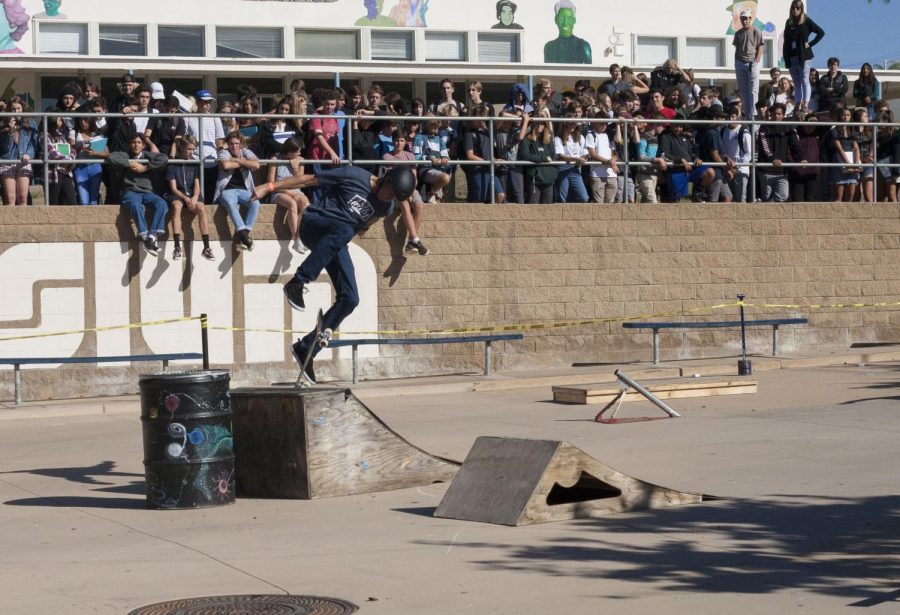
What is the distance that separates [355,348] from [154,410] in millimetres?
8970

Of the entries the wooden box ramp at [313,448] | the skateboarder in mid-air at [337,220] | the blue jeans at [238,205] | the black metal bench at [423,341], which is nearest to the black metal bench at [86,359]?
the blue jeans at [238,205]

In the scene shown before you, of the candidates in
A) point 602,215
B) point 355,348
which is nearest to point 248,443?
point 355,348

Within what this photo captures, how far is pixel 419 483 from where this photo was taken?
35.1ft

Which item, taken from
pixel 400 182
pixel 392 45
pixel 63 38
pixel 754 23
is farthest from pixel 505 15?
pixel 400 182

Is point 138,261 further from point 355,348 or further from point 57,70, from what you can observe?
point 57,70

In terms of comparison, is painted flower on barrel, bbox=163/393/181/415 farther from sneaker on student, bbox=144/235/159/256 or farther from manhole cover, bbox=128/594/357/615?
sneaker on student, bbox=144/235/159/256

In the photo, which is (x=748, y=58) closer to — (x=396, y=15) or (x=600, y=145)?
(x=600, y=145)

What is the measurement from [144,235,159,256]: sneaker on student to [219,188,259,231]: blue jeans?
1.08 metres

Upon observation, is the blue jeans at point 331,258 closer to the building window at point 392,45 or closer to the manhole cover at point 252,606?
the manhole cover at point 252,606

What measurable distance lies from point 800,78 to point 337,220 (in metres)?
13.2

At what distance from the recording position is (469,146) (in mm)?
19891

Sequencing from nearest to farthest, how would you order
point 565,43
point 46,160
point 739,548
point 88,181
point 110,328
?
point 739,548, point 46,160, point 110,328, point 88,181, point 565,43

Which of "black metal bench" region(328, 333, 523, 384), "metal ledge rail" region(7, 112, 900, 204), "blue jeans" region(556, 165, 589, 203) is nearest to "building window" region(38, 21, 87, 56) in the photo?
"metal ledge rail" region(7, 112, 900, 204)

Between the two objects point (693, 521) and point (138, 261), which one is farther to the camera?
point (138, 261)
